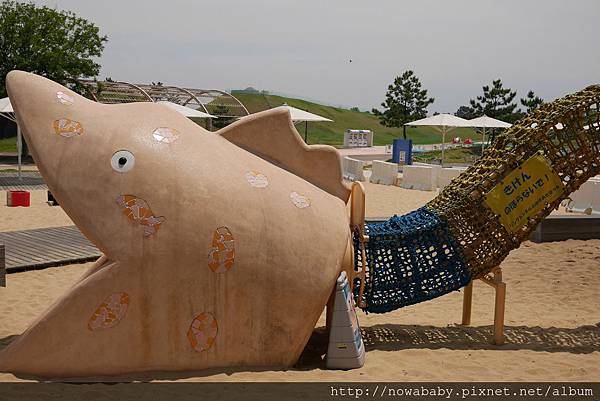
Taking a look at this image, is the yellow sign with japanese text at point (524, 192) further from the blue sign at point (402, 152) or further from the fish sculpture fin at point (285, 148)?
the blue sign at point (402, 152)

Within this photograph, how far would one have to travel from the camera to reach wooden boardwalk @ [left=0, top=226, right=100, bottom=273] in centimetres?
862

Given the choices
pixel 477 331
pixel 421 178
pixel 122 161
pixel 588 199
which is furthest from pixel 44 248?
pixel 421 178

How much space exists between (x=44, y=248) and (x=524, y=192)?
266 inches

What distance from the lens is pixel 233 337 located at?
4875 millimetres

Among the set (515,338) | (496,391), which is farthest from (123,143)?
(515,338)

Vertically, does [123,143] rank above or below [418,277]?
above

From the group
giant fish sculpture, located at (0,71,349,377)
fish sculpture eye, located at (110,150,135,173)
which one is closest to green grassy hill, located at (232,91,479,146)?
giant fish sculpture, located at (0,71,349,377)

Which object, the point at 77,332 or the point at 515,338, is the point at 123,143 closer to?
the point at 77,332

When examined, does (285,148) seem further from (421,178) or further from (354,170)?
(354,170)

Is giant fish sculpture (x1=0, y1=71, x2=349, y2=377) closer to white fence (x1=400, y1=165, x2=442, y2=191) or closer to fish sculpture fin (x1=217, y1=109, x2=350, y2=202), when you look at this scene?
fish sculpture fin (x1=217, y1=109, x2=350, y2=202)

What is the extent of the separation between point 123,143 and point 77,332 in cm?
140

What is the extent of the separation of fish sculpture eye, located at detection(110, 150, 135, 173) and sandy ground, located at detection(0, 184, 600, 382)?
1.51m

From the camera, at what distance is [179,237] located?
4.69 m

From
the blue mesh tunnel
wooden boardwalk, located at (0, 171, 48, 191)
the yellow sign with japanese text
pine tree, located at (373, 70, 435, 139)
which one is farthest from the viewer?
pine tree, located at (373, 70, 435, 139)
